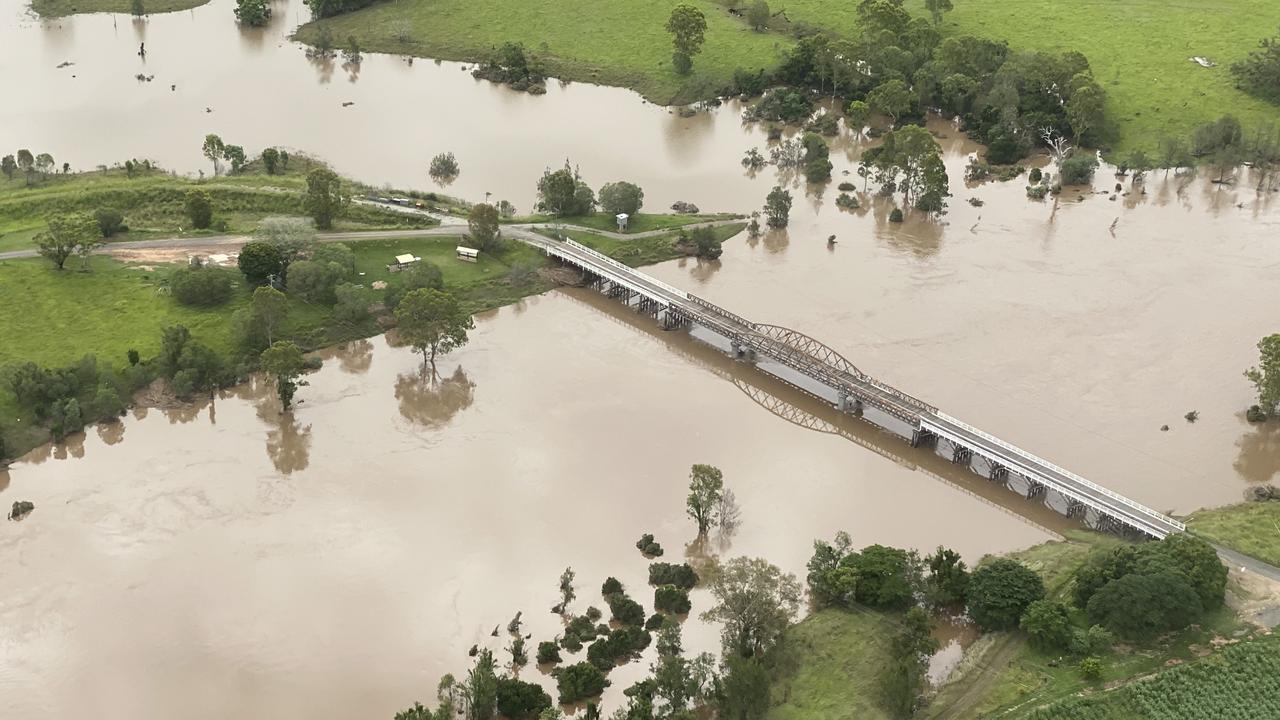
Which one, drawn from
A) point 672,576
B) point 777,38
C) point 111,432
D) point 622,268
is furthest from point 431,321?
point 777,38

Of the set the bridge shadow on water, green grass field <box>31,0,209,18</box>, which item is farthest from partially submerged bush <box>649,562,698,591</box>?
green grass field <box>31,0,209,18</box>

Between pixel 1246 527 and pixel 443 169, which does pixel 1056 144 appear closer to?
pixel 1246 527

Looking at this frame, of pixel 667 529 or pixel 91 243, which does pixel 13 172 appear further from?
pixel 667 529

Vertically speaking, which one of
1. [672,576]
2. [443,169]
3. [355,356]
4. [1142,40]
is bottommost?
[672,576]

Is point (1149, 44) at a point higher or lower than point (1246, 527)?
higher

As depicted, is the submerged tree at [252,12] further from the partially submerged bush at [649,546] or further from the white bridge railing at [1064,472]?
the white bridge railing at [1064,472]

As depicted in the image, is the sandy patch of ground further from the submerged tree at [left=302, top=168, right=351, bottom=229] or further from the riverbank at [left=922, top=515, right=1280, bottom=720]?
the submerged tree at [left=302, top=168, right=351, bottom=229]
